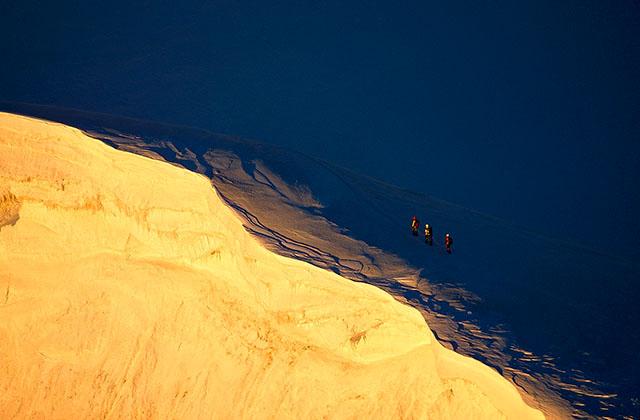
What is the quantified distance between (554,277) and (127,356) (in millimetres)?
4827

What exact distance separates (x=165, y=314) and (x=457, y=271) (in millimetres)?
2889

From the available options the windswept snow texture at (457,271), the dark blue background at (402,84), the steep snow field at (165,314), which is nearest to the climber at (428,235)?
the windswept snow texture at (457,271)

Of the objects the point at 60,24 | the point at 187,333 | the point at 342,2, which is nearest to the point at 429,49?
the point at 342,2

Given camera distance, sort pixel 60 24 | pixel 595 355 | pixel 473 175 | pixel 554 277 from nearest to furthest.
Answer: pixel 595 355 < pixel 554 277 < pixel 473 175 < pixel 60 24

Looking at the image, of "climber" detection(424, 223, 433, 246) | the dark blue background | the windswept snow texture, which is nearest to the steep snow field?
the windswept snow texture

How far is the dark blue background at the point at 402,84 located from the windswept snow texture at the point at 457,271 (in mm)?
3603

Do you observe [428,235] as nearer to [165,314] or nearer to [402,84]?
[165,314]

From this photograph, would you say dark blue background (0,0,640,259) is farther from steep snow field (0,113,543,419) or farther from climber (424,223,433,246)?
steep snow field (0,113,543,419)

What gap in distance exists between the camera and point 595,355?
3887 mm

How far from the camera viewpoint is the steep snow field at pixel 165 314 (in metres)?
3.92

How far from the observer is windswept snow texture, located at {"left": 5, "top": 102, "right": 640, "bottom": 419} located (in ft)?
11.5

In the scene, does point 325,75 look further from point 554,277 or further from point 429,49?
point 554,277

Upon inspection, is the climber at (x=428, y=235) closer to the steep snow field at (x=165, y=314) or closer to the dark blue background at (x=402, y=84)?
the steep snow field at (x=165, y=314)

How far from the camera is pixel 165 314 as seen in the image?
4340 mm
